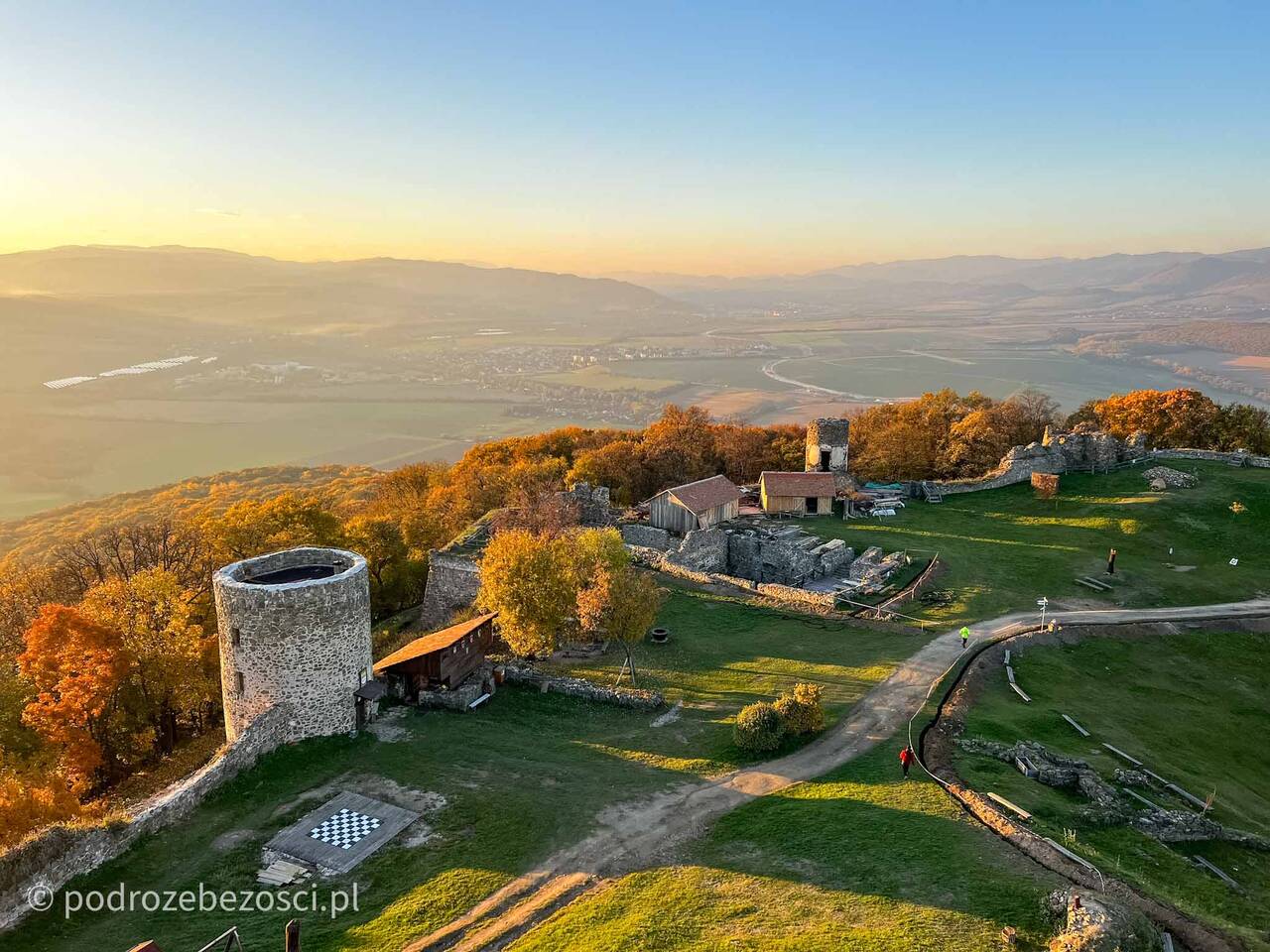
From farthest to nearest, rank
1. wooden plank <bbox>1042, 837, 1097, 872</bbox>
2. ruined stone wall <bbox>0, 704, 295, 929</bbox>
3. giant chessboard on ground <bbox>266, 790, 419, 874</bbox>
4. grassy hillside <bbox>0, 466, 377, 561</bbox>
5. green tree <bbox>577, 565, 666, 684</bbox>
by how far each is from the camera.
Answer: grassy hillside <bbox>0, 466, 377, 561</bbox>, green tree <bbox>577, 565, 666, 684</bbox>, giant chessboard on ground <bbox>266, 790, 419, 874</bbox>, ruined stone wall <bbox>0, 704, 295, 929</bbox>, wooden plank <bbox>1042, 837, 1097, 872</bbox>

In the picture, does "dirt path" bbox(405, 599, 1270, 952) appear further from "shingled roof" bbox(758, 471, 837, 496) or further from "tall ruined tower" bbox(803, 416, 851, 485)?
"tall ruined tower" bbox(803, 416, 851, 485)

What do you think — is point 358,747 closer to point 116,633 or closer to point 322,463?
point 116,633

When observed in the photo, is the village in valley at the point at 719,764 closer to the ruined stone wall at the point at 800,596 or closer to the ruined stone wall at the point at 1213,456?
the ruined stone wall at the point at 800,596

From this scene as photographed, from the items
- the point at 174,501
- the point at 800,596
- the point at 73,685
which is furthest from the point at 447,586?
the point at 174,501

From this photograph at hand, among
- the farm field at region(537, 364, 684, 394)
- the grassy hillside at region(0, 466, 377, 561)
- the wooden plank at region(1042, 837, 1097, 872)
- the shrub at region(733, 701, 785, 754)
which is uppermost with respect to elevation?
the farm field at region(537, 364, 684, 394)

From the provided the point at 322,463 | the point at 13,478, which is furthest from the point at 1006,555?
the point at 13,478

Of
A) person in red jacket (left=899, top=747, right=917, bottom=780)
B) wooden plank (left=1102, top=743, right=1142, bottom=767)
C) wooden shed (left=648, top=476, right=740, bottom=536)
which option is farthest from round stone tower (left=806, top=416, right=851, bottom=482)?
person in red jacket (left=899, top=747, right=917, bottom=780)
